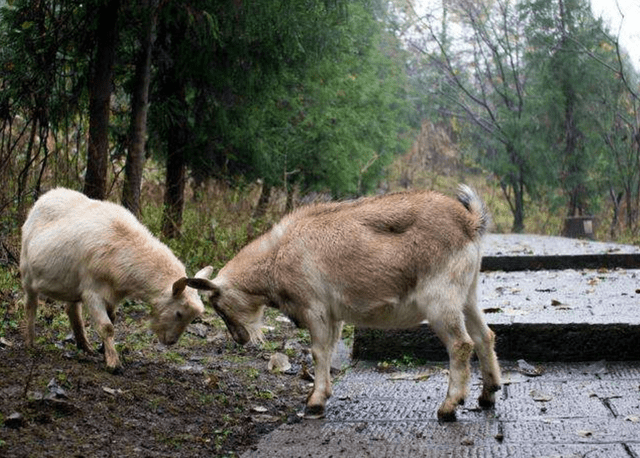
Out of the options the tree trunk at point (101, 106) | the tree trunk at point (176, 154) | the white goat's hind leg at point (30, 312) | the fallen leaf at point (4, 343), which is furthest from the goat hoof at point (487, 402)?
the tree trunk at point (176, 154)

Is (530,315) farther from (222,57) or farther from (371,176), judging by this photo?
(371,176)

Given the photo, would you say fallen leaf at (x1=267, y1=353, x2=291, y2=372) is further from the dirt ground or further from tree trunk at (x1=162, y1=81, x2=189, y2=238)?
tree trunk at (x1=162, y1=81, x2=189, y2=238)

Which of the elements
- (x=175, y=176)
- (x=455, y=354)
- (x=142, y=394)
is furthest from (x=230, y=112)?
(x=455, y=354)

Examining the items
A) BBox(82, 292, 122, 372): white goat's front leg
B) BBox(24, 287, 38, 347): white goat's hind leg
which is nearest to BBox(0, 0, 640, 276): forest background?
BBox(24, 287, 38, 347): white goat's hind leg

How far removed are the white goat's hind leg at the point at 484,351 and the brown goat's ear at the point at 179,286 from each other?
5.89 ft

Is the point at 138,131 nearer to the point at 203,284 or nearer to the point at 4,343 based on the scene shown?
the point at 4,343

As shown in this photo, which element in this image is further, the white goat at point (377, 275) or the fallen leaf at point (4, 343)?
the fallen leaf at point (4, 343)

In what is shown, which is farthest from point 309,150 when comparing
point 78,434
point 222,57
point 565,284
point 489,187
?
point 489,187

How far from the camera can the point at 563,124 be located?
23.9m

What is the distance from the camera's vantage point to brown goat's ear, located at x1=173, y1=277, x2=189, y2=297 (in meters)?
5.72

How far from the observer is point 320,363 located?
18.1ft

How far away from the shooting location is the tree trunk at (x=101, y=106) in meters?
9.27

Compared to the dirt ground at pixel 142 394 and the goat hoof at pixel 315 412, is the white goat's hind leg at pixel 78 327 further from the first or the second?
the goat hoof at pixel 315 412

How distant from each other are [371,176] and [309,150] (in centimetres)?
683
